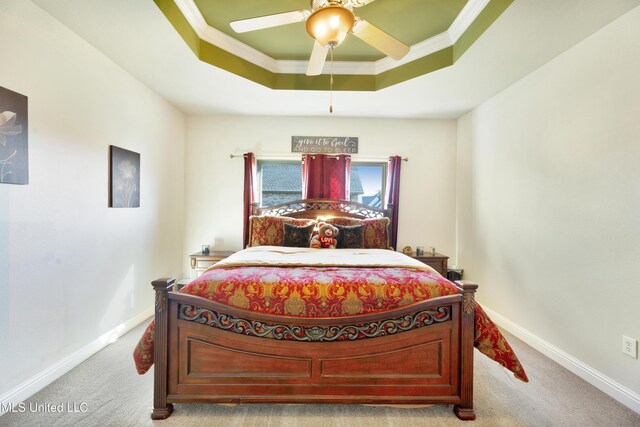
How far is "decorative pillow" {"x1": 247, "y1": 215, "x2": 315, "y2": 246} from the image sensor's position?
322 cm

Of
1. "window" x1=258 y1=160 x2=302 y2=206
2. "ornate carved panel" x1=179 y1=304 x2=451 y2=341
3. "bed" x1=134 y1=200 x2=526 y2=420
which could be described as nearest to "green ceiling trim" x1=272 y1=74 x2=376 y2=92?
"window" x1=258 y1=160 x2=302 y2=206

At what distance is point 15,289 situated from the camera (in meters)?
1.80

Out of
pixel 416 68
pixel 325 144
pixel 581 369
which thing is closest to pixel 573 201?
pixel 581 369

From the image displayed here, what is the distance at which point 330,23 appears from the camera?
1.58 m

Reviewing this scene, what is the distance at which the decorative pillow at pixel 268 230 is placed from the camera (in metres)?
3.22

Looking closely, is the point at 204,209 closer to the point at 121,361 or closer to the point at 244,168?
the point at 244,168

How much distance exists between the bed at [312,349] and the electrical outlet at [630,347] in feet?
2.73

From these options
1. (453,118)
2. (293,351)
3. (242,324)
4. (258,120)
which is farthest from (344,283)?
(453,118)

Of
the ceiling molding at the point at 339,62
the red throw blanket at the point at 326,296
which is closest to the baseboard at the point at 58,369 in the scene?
the red throw blanket at the point at 326,296

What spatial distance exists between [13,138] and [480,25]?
333 centimetres

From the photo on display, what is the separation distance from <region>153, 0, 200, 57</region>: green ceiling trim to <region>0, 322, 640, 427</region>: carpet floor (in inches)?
104

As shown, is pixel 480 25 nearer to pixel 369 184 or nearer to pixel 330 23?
pixel 330 23

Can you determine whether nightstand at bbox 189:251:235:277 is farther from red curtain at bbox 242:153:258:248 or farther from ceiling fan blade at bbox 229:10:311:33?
ceiling fan blade at bbox 229:10:311:33

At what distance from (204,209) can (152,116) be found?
4.41 feet
